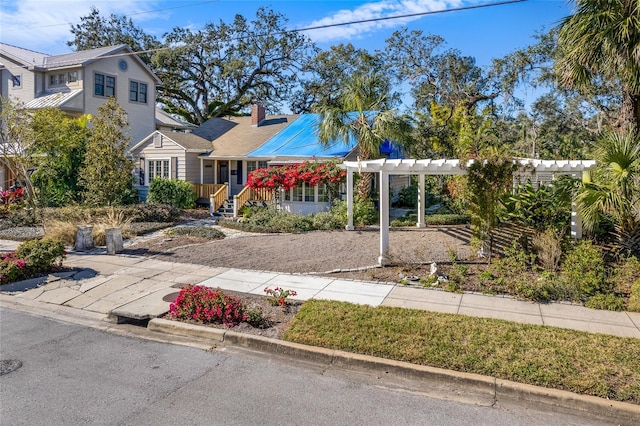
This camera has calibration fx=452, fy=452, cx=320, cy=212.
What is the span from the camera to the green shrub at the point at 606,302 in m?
7.68

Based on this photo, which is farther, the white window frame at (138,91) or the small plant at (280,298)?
the white window frame at (138,91)

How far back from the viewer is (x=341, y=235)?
15234mm

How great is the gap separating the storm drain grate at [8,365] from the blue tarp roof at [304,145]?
1527 cm

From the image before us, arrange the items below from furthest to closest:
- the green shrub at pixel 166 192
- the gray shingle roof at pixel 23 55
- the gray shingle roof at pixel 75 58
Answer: the gray shingle roof at pixel 23 55
the gray shingle roof at pixel 75 58
the green shrub at pixel 166 192

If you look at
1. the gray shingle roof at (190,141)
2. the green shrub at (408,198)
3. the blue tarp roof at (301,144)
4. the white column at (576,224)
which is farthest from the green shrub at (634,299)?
the gray shingle roof at (190,141)

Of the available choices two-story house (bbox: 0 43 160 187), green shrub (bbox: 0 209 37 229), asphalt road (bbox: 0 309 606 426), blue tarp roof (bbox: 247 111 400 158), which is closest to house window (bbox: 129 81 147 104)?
two-story house (bbox: 0 43 160 187)

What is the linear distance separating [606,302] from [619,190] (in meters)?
3.28

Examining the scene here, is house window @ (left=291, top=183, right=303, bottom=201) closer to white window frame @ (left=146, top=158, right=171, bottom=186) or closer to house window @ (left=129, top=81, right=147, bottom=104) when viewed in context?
white window frame @ (left=146, top=158, right=171, bottom=186)

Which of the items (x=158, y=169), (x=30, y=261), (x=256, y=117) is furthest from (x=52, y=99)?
(x=30, y=261)

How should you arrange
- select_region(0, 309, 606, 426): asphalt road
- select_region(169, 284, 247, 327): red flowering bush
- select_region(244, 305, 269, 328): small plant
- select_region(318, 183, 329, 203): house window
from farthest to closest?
select_region(318, 183, 329, 203): house window, select_region(169, 284, 247, 327): red flowering bush, select_region(244, 305, 269, 328): small plant, select_region(0, 309, 606, 426): asphalt road

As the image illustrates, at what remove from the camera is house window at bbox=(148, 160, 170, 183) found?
78.9ft

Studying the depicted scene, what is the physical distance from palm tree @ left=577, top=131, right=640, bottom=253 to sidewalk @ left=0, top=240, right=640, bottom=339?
10.6 ft

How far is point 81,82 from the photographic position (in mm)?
26094

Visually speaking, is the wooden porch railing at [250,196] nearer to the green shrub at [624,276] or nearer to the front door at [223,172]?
the front door at [223,172]
